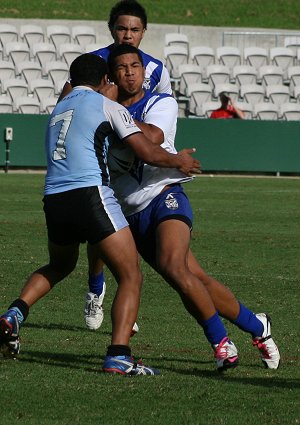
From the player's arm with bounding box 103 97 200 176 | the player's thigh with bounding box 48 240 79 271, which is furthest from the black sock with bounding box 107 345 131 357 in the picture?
the player's arm with bounding box 103 97 200 176

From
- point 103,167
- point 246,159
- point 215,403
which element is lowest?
point 246,159

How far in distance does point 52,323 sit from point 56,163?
2444 millimetres

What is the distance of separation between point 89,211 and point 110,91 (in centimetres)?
79

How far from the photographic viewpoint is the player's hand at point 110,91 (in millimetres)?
7172

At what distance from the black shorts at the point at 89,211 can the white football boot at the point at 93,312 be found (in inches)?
80.7

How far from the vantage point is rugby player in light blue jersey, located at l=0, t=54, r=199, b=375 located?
6918 mm

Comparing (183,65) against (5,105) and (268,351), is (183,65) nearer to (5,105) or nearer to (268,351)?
(5,105)

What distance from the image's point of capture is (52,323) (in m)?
9.16

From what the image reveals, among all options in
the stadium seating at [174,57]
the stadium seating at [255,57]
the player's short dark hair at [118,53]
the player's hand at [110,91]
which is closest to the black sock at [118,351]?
the player's hand at [110,91]

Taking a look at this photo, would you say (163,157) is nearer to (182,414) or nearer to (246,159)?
(182,414)

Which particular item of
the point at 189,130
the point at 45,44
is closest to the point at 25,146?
the point at 189,130

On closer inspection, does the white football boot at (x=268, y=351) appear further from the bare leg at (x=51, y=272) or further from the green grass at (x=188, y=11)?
the green grass at (x=188, y=11)

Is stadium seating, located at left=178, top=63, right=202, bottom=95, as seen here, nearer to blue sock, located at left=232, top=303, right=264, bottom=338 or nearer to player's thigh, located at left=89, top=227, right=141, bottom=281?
blue sock, located at left=232, top=303, right=264, bottom=338

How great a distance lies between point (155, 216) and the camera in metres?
7.35
